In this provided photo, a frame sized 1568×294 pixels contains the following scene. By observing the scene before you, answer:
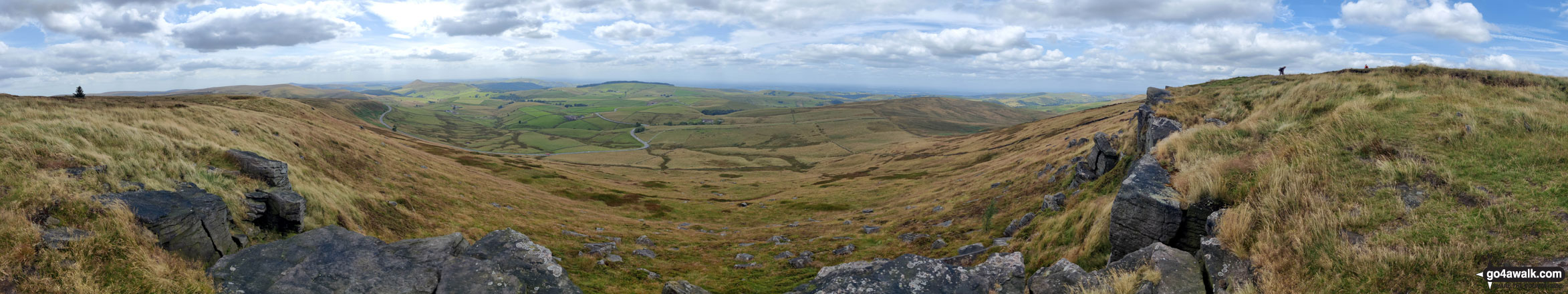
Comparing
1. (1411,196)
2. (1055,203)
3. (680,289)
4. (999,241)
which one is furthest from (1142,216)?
(680,289)

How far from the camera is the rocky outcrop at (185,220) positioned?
16.0m

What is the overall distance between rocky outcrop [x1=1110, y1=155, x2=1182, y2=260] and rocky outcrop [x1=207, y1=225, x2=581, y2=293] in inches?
726

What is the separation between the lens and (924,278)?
55.4 feet

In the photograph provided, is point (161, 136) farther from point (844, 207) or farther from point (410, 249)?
point (844, 207)

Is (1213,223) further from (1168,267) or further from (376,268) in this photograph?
(376,268)

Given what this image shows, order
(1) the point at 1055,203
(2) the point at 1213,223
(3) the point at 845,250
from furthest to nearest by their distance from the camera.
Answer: (3) the point at 845,250 → (1) the point at 1055,203 → (2) the point at 1213,223

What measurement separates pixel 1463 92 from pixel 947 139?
158626 mm

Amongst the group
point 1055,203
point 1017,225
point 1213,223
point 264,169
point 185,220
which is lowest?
point 1017,225

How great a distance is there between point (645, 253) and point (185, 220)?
21490 millimetres

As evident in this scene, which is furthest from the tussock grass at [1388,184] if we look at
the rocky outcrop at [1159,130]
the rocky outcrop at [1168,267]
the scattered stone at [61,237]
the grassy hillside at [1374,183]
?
the scattered stone at [61,237]

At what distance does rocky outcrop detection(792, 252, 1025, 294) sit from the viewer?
52.9 ft

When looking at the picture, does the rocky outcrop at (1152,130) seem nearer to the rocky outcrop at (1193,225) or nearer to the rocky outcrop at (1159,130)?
the rocky outcrop at (1159,130)

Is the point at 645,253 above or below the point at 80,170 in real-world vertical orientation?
below

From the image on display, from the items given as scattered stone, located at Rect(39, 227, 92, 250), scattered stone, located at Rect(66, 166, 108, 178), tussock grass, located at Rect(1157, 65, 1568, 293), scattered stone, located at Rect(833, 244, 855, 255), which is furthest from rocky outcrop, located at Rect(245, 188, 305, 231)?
tussock grass, located at Rect(1157, 65, 1568, 293)
